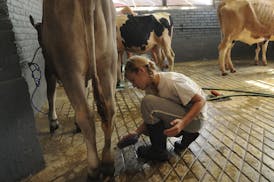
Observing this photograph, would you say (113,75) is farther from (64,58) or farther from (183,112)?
(183,112)

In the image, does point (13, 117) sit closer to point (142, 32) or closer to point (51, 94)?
point (51, 94)

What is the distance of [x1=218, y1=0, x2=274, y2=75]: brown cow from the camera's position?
601cm

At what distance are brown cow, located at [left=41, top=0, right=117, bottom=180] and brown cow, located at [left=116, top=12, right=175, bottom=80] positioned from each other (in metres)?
3.52

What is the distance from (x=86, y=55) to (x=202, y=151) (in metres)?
1.25

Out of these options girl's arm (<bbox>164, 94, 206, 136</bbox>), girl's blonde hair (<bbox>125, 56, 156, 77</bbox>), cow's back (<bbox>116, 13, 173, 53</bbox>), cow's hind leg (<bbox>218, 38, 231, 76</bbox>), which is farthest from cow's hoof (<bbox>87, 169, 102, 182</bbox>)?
cow's hind leg (<bbox>218, 38, 231, 76</bbox>)

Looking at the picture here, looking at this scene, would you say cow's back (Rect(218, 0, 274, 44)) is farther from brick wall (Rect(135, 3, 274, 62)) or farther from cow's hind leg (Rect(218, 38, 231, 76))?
brick wall (Rect(135, 3, 274, 62))

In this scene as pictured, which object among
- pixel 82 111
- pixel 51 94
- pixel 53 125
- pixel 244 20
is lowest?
pixel 53 125

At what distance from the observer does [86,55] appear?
172cm

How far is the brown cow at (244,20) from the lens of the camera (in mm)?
6012

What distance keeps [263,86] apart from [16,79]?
13.4 feet

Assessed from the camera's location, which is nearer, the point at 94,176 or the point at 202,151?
the point at 94,176

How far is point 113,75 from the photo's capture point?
1899mm

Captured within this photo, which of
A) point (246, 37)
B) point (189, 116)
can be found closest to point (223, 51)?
point (246, 37)

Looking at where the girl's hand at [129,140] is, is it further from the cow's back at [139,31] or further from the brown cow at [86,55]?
the cow's back at [139,31]
